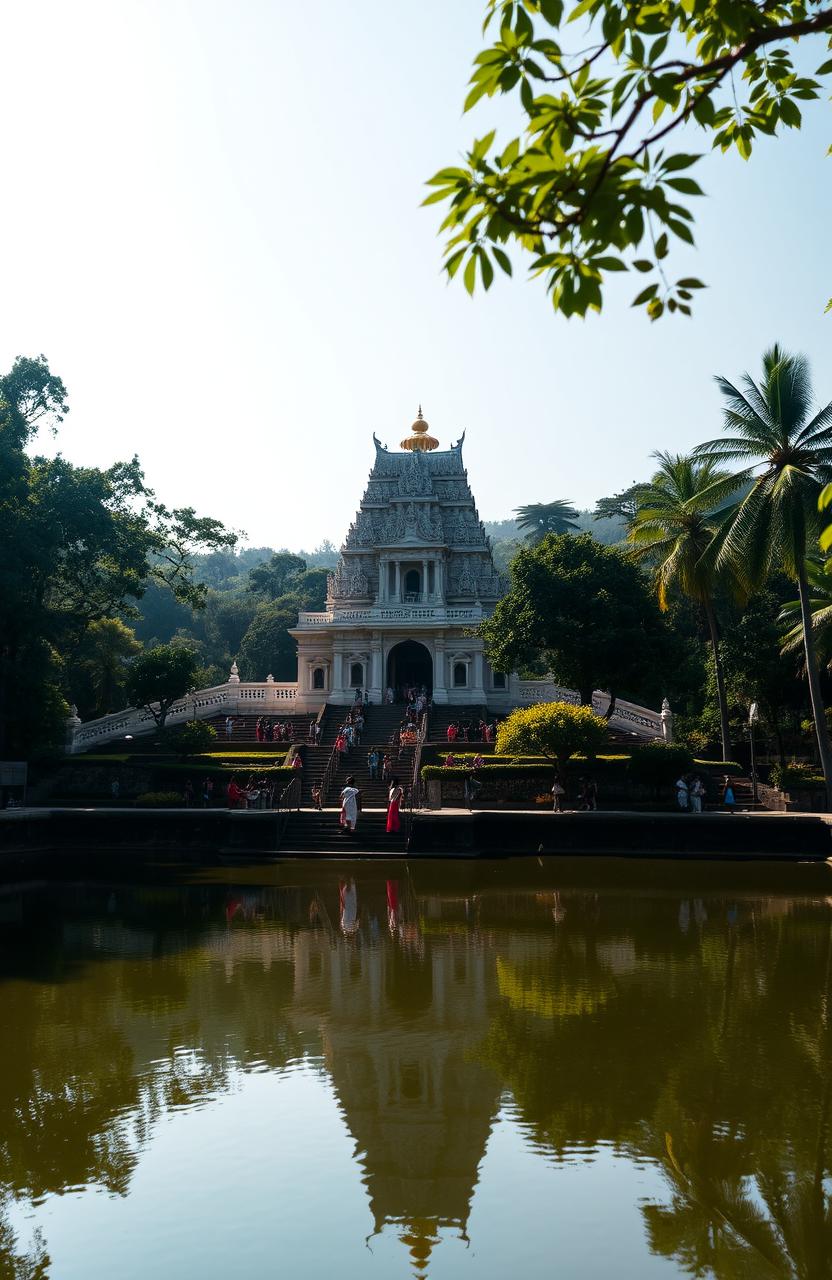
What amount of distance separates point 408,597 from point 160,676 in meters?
14.4

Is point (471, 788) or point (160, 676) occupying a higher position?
point (160, 676)

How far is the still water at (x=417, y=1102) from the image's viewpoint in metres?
5.44

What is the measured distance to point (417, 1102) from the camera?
7453mm

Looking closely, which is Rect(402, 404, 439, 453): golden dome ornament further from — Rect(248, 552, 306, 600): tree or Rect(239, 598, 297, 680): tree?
Rect(248, 552, 306, 600): tree

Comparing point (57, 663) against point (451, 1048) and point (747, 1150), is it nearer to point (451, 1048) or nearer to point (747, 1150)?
point (451, 1048)

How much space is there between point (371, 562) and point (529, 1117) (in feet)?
141

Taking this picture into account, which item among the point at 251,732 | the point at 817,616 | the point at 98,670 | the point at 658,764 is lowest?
the point at 658,764

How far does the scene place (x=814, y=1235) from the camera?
17.8ft

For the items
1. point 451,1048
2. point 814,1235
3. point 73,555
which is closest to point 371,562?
point 73,555

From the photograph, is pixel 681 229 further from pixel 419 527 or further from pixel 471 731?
pixel 419 527

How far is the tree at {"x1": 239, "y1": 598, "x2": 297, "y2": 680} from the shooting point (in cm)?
7025

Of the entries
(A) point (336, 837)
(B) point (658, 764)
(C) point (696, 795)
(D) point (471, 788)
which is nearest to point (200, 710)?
(D) point (471, 788)

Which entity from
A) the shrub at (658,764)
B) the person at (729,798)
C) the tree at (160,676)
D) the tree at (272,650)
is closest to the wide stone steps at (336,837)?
the shrub at (658,764)

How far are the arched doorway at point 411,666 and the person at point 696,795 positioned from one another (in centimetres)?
1941
